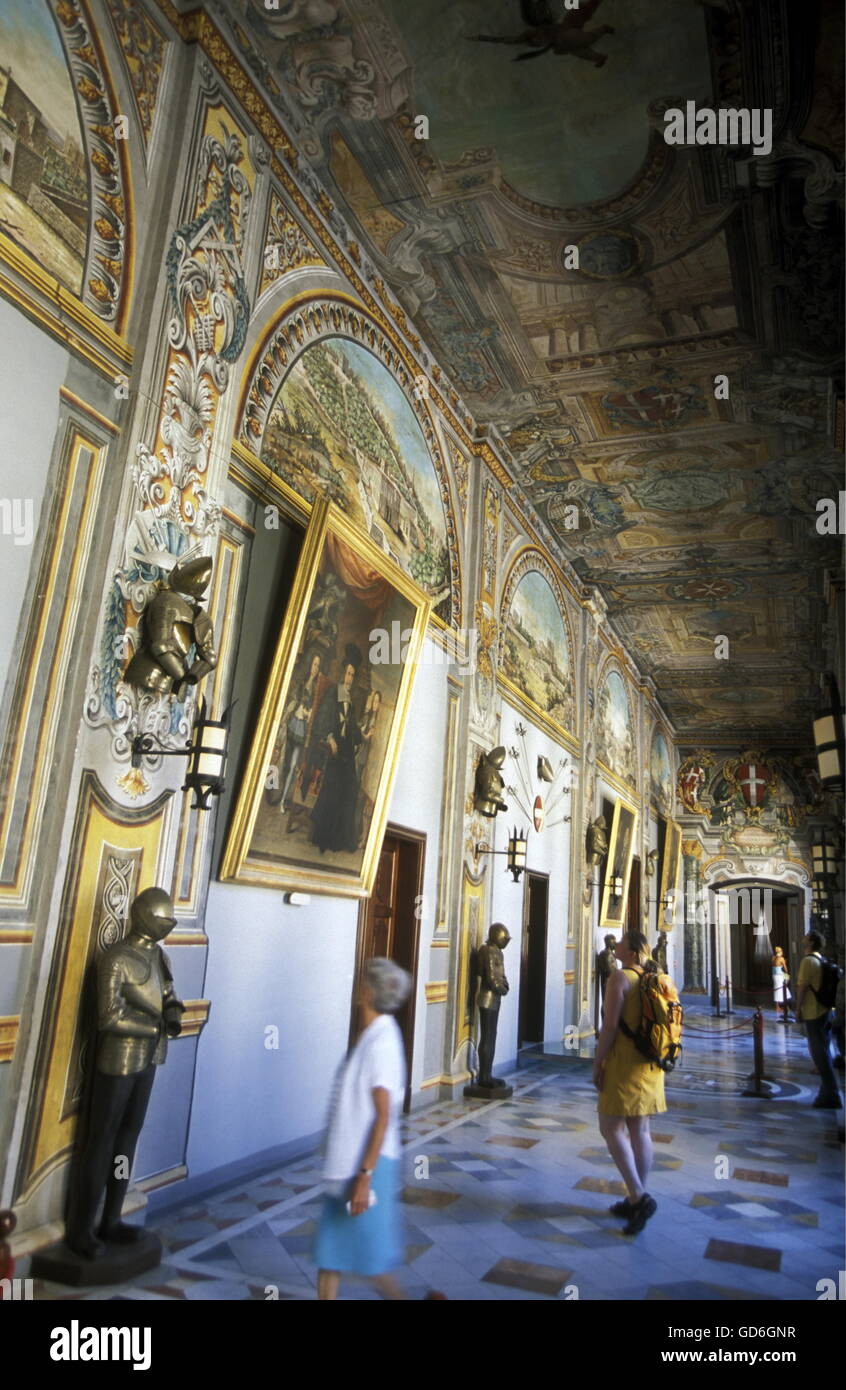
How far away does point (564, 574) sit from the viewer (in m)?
14.5

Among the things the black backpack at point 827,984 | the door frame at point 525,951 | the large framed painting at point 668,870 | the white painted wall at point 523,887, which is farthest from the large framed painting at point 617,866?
the black backpack at point 827,984

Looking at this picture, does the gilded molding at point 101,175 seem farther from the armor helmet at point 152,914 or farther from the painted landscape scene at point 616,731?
the painted landscape scene at point 616,731

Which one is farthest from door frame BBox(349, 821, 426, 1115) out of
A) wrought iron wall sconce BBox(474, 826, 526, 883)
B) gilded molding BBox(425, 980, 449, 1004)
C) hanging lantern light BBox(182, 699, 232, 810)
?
hanging lantern light BBox(182, 699, 232, 810)

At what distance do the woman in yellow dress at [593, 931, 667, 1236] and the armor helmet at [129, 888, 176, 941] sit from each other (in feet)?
7.94

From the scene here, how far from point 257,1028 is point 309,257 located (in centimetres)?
561

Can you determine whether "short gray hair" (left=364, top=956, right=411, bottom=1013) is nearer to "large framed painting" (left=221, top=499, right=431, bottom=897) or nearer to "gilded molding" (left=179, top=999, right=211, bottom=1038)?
"gilded molding" (left=179, top=999, right=211, bottom=1038)

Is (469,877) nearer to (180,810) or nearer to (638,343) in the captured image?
(180,810)

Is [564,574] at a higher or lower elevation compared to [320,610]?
higher

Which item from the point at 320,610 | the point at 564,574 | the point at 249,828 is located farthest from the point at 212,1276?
the point at 564,574

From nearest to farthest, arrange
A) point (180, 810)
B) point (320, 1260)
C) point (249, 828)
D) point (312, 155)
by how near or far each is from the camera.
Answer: point (320, 1260)
point (180, 810)
point (249, 828)
point (312, 155)

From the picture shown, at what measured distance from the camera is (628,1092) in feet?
16.7

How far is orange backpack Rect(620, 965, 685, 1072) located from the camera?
507cm

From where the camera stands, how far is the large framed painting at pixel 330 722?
5.87 meters

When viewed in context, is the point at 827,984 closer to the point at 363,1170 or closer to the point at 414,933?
the point at 414,933
